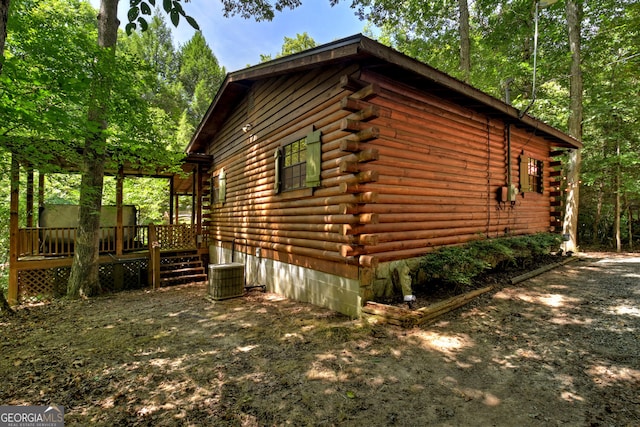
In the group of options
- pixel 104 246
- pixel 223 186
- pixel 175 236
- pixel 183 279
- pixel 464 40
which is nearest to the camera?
pixel 183 279

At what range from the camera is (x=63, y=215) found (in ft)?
30.6

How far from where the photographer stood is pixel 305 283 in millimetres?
6062

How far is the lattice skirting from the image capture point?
7879 millimetres

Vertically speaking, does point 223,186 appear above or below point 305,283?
above

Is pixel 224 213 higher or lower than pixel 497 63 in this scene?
lower

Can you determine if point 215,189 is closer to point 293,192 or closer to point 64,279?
point 64,279

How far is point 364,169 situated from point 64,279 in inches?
364

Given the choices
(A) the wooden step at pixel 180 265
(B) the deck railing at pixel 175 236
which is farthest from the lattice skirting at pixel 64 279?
(B) the deck railing at pixel 175 236

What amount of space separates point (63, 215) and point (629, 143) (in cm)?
2136

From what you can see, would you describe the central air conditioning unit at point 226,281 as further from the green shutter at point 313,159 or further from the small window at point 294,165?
the green shutter at point 313,159

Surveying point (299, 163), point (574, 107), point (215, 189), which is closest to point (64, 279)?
point (215, 189)

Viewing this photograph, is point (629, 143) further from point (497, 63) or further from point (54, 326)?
point (54, 326)

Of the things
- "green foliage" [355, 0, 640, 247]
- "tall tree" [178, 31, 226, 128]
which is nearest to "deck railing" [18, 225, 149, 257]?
"green foliage" [355, 0, 640, 247]

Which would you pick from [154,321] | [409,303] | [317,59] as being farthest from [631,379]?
[154,321]
